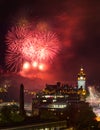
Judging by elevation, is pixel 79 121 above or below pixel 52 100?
below

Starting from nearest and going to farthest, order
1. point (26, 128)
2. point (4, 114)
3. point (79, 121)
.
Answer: point (26, 128) < point (4, 114) < point (79, 121)

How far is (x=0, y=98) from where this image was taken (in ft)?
287

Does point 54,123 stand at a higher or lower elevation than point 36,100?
lower

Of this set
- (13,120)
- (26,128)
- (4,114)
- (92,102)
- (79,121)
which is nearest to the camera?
(26,128)

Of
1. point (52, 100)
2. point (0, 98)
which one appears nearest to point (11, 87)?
point (0, 98)

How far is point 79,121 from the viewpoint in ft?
141

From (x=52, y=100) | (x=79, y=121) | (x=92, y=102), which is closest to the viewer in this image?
(x=79, y=121)

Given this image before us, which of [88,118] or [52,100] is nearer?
[88,118]

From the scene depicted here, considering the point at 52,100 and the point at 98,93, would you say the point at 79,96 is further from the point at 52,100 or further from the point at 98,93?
the point at 98,93

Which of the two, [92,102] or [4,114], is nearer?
[4,114]

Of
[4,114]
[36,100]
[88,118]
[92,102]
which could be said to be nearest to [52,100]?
[36,100]

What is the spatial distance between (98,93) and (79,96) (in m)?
38.2

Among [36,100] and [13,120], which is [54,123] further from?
[36,100]

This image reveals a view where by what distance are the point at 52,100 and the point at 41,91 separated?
7.62 m
